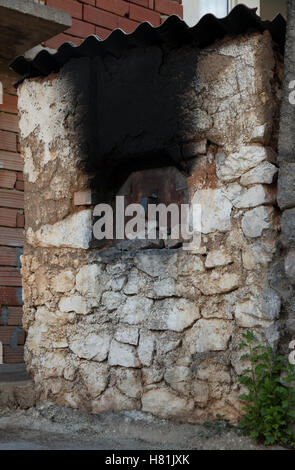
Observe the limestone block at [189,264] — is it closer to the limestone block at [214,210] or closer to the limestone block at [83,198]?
the limestone block at [214,210]

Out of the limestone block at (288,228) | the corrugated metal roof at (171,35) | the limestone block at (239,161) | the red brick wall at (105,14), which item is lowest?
the limestone block at (288,228)

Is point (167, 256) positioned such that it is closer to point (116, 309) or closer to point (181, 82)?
point (116, 309)

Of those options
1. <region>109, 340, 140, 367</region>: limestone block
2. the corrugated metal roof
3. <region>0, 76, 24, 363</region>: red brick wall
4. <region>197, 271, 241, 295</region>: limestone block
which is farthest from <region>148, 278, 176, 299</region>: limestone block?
<region>0, 76, 24, 363</region>: red brick wall

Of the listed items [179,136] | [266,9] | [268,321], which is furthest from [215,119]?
[266,9]

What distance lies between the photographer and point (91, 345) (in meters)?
3.64

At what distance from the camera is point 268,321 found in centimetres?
297

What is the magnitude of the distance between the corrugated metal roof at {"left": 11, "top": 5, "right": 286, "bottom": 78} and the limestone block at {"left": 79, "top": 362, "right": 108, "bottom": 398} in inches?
71.6

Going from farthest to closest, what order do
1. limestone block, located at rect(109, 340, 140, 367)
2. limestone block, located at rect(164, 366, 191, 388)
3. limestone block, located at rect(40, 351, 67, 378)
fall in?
limestone block, located at rect(40, 351, 67, 378)
limestone block, located at rect(109, 340, 140, 367)
limestone block, located at rect(164, 366, 191, 388)

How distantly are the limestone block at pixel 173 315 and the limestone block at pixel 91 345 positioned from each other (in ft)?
1.12

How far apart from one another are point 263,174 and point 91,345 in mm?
1423

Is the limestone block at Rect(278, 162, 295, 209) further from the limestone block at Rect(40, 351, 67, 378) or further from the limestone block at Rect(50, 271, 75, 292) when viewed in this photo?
the limestone block at Rect(40, 351, 67, 378)

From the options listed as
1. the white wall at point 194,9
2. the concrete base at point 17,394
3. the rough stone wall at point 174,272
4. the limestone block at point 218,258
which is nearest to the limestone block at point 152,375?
the rough stone wall at point 174,272

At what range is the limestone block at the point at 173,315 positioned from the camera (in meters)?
3.27

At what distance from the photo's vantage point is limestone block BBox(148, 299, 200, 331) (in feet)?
10.7
